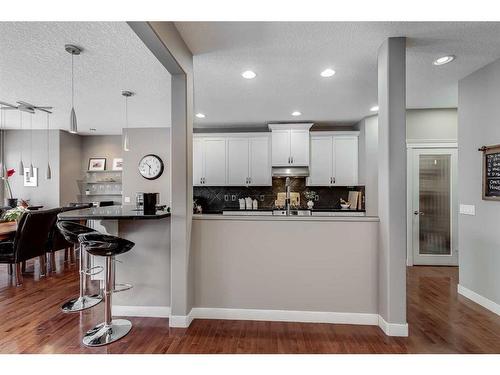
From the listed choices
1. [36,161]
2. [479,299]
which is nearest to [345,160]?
[479,299]

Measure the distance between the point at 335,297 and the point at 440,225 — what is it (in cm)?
306

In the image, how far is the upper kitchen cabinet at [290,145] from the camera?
5559 millimetres

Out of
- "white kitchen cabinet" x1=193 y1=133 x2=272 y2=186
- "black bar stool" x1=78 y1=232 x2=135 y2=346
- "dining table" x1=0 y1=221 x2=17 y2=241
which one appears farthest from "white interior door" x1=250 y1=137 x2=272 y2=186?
"dining table" x1=0 y1=221 x2=17 y2=241

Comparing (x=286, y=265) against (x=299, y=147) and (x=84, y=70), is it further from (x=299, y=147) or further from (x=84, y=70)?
(x=299, y=147)

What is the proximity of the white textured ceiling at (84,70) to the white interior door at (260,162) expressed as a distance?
72.4 inches

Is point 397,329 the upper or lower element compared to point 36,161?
lower

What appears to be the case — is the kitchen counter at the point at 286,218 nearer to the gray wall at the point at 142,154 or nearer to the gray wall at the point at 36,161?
the gray wall at the point at 142,154

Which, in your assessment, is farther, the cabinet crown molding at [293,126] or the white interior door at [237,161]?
the white interior door at [237,161]

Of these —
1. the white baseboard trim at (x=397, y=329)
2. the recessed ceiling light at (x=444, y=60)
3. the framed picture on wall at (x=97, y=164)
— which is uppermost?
the recessed ceiling light at (x=444, y=60)

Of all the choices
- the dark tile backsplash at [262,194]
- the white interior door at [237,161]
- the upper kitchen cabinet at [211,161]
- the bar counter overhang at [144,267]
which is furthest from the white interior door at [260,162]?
the bar counter overhang at [144,267]

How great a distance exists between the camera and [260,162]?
226 inches

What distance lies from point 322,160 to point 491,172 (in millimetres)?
2876
